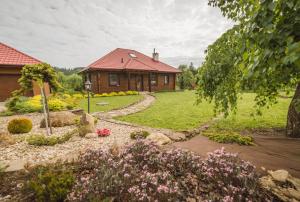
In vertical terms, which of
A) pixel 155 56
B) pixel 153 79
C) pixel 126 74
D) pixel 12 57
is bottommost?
pixel 153 79

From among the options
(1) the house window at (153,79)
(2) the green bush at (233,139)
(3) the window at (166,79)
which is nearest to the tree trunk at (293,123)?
(2) the green bush at (233,139)

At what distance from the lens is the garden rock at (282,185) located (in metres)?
1.88

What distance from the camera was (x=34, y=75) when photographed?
449 cm

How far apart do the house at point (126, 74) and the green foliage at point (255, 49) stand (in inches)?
610

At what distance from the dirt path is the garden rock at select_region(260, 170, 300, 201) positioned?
49cm

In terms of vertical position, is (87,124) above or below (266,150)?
above

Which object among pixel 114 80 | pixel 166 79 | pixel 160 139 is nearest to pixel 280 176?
pixel 160 139

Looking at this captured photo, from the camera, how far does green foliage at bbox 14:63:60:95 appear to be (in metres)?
4.51

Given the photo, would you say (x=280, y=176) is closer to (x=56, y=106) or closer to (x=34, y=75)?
(x=34, y=75)

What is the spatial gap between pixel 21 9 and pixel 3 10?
79cm

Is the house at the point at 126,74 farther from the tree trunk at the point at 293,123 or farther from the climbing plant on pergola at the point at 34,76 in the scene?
the tree trunk at the point at 293,123

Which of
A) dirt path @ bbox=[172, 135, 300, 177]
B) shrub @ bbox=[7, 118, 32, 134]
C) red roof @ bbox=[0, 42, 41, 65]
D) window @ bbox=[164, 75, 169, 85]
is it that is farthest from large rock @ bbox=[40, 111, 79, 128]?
window @ bbox=[164, 75, 169, 85]

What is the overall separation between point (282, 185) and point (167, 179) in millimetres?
1482

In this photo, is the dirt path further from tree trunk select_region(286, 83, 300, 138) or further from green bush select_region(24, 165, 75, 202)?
green bush select_region(24, 165, 75, 202)
